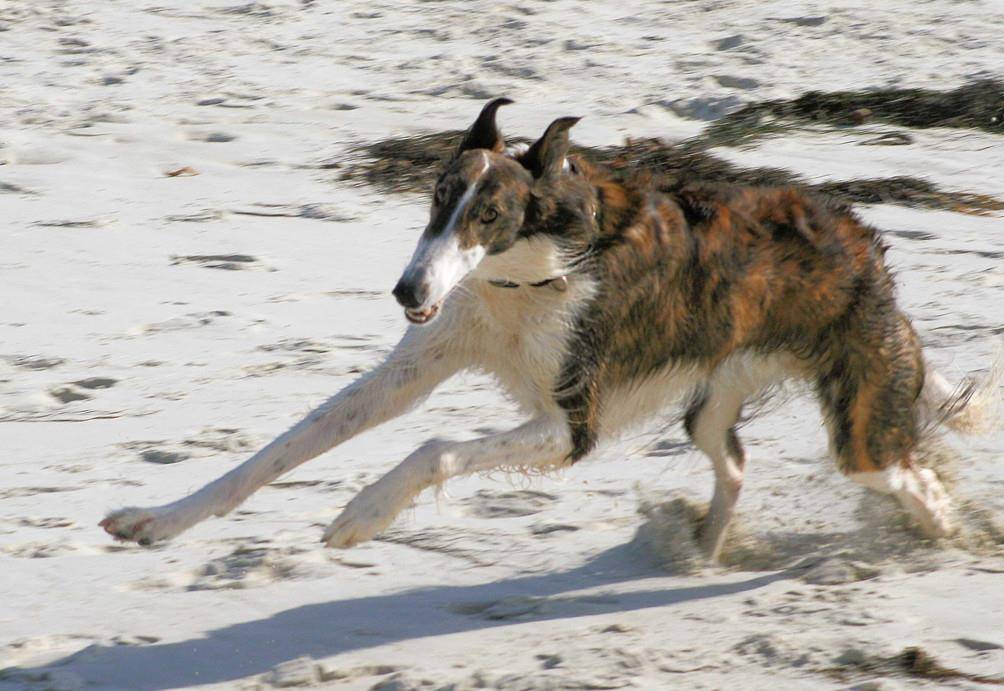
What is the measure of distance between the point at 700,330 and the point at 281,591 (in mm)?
1596

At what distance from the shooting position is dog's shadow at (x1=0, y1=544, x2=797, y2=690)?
489 centimetres

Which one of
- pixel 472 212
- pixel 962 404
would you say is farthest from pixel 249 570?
pixel 962 404

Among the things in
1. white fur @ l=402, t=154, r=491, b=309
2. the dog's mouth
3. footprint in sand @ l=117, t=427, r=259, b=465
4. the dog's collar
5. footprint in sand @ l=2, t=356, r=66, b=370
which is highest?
white fur @ l=402, t=154, r=491, b=309

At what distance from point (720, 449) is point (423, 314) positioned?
1.71 metres

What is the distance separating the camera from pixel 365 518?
16.6ft

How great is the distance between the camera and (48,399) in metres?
7.10

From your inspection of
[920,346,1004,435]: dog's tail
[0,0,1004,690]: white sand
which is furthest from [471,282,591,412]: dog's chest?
[920,346,1004,435]: dog's tail

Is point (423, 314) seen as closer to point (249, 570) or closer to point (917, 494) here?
point (249, 570)

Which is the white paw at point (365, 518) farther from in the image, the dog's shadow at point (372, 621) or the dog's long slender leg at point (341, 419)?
the dog's long slender leg at point (341, 419)

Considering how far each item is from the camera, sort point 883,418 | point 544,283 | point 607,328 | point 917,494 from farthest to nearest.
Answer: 1. point 917,494
2. point 883,418
3. point 607,328
4. point 544,283

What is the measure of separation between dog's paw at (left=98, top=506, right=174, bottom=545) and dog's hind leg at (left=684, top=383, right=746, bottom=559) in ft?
6.35

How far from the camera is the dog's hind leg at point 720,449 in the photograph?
239 inches

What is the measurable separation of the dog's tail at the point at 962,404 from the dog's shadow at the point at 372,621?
3.05ft

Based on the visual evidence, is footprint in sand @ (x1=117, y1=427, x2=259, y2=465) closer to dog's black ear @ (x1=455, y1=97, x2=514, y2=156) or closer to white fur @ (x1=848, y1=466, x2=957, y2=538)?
dog's black ear @ (x1=455, y1=97, x2=514, y2=156)
